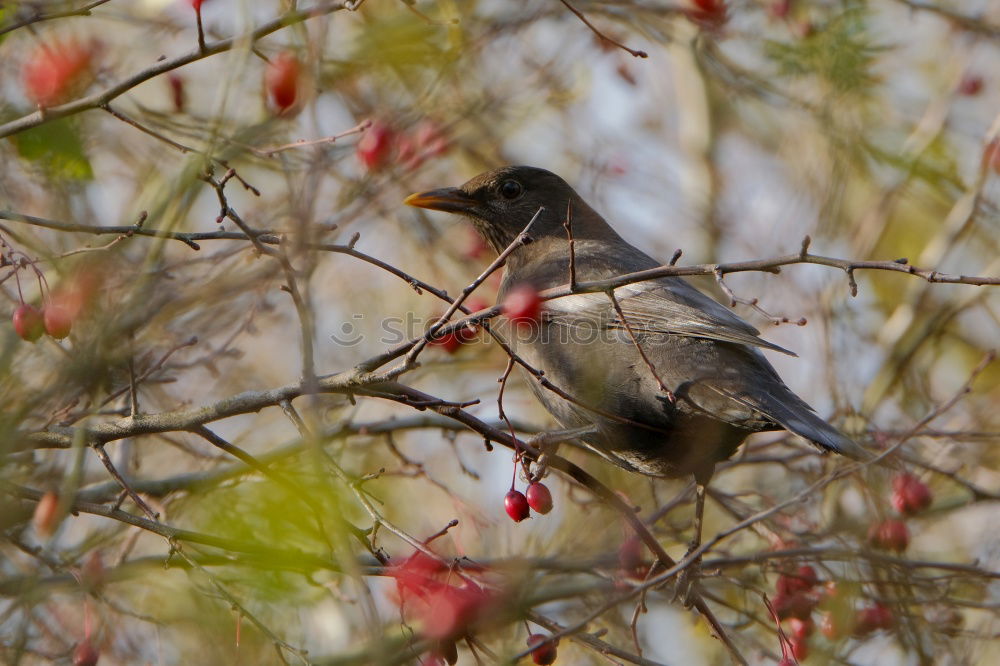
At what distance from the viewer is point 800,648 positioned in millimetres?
5695

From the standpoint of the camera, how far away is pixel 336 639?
702cm

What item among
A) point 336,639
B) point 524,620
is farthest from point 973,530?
point 524,620

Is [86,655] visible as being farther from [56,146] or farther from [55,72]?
[55,72]

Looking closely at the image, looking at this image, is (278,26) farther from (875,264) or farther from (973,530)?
(973,530)

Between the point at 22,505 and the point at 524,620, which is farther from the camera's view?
the point at 22,505

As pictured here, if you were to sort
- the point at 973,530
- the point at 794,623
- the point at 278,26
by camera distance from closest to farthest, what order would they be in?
the point at 278,26 → the point at 794,623 → the point at 973,530

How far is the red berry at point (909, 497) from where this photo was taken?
606cm

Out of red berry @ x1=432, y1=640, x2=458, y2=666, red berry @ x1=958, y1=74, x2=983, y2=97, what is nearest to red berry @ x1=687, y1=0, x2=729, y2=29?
red berry @ x1=958, y1=74, x2=983, y2=97

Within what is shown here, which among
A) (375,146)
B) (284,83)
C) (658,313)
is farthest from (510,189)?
(284,83)

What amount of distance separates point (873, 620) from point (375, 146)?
142 inches

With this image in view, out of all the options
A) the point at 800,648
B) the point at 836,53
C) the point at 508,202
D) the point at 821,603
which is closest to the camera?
the point at 821,603

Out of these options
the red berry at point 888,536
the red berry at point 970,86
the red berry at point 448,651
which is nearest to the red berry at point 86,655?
the red berry at point 448,651

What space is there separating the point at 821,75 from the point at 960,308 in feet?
7.61

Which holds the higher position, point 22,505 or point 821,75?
point 821,75
